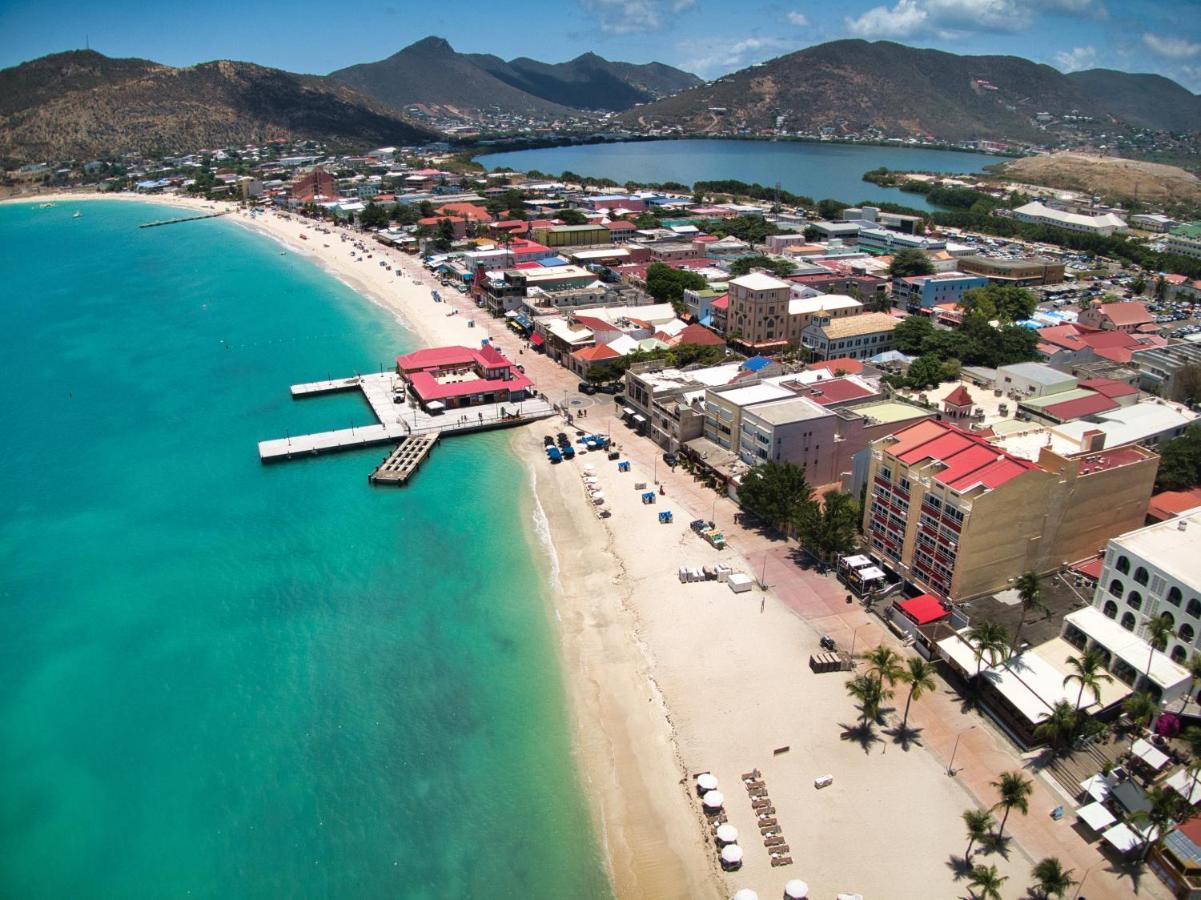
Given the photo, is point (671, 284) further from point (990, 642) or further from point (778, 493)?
point (990, 642)

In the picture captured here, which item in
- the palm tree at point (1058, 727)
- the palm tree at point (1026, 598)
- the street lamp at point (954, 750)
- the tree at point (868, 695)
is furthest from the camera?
the palm tree at point (1026, 598)

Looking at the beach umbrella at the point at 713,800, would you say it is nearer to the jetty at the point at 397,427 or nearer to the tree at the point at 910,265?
the jetty at the point at 397,427

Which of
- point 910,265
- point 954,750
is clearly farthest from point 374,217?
point 954,750

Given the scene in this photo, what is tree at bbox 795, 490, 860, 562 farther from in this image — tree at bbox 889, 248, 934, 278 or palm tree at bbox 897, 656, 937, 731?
tree at bbox 889, 248, 934, 278

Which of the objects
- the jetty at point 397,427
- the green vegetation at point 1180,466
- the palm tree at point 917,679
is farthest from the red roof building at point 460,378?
the green vegetation at point 1180,466

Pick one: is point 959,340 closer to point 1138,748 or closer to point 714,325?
point 714,325

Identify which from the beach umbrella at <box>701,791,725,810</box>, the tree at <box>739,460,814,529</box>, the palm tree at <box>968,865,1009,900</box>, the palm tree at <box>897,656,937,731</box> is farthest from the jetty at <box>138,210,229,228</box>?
the palm tree at <box>968,865,1009,900</box>

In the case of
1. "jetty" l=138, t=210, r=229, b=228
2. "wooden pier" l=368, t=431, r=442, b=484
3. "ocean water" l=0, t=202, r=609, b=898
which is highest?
"jetty" l=138, t=210, r=229, b=228
